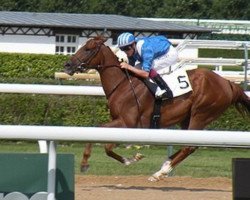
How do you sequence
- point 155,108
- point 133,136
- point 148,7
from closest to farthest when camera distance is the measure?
1. point 133,136
2. point 155,108
3. point 148,7

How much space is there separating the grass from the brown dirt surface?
793mm

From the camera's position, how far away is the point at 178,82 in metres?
8.57

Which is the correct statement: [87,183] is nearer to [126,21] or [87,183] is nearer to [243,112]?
[243,112]

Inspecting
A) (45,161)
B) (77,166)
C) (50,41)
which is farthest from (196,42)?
(50,41)

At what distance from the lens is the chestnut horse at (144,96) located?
866 cm

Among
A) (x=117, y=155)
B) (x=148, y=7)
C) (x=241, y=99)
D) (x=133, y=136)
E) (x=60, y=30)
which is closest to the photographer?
(x=133, y=136)

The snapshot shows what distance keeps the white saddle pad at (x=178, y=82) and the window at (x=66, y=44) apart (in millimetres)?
29570

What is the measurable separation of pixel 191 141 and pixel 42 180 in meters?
0.52

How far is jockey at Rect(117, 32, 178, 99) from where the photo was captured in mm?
8508

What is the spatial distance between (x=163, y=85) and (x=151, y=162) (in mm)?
2412

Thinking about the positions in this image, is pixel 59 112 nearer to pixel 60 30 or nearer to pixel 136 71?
pixel 136 71

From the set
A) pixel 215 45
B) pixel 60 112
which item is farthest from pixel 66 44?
pixel 60 112

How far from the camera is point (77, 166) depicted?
9.73 metres

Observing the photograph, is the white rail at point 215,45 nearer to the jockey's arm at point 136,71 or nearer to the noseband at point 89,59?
the noseband at point 89,59
